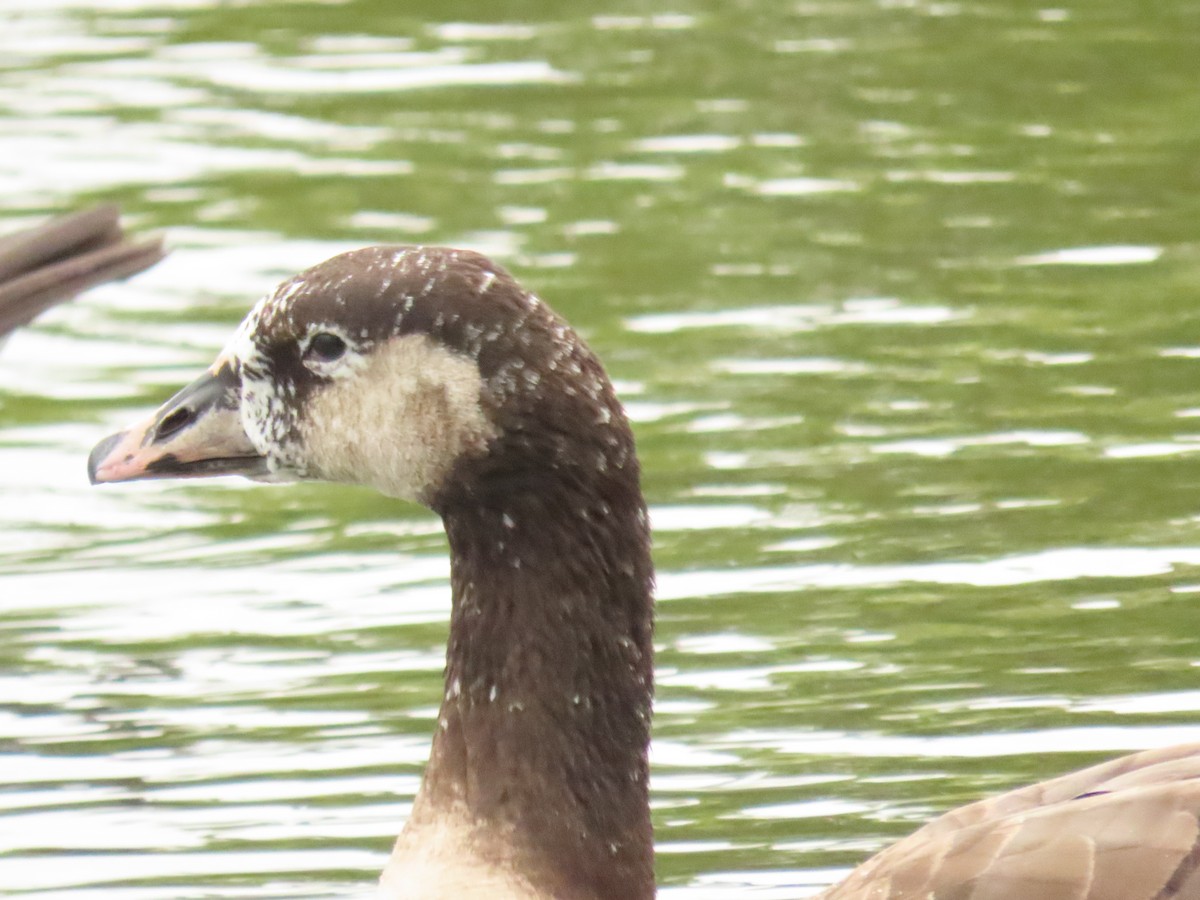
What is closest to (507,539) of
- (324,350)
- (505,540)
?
(505,540)

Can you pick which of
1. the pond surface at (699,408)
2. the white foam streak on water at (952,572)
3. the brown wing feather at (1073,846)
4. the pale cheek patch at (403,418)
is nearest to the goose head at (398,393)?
the pale cheek patch at (403,418)

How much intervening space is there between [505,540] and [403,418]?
0.34 metres

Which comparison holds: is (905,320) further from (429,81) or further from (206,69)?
(206,69)

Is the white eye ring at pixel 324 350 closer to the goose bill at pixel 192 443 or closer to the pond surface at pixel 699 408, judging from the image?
the goose bill at pixel 192 443

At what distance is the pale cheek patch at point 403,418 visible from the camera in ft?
19.7

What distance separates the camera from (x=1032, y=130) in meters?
14.9

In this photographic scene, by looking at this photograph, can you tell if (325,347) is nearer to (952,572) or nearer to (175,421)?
(175,421)

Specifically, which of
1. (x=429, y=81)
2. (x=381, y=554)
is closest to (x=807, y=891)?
(x=381, y=554)

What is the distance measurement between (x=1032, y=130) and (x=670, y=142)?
188cm

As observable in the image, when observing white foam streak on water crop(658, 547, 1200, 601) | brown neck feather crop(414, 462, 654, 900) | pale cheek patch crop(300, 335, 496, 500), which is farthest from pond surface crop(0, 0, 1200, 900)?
pale cheek patch crop(300, 335, 496, 500)

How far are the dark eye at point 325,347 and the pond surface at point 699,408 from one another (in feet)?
5.32

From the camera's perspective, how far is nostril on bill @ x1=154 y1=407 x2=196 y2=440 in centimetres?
645

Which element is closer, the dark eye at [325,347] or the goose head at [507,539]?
the goose head at [507,539]

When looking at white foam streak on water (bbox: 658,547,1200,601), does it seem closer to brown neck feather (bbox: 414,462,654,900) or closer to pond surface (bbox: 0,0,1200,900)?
pond surface (bbox: 0,0,1200,900)
